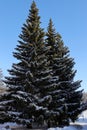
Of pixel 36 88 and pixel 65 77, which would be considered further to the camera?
pixel 65 77

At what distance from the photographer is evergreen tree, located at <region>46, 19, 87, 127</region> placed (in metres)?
33.0

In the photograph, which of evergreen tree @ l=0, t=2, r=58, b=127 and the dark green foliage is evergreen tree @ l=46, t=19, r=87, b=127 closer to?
the dark green foliage

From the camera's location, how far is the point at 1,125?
29.8 m

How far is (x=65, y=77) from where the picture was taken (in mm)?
34969

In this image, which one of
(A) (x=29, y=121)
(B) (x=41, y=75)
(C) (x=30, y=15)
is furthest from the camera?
(C) (x=30, y=15)

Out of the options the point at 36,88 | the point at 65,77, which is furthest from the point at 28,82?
the point at 65,77

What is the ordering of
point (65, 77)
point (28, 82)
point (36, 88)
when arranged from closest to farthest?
point (28, 82) < point (36, 88) < point (65, 77)

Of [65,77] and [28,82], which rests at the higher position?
[65,77]

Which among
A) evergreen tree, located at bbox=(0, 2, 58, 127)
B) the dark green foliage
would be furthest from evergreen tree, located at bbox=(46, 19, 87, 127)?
evergreen tree, located at bbox=(0, 2, 58, 127)

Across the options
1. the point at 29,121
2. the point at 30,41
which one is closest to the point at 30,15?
the point at 30,41

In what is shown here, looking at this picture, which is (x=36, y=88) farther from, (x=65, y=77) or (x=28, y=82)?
(x=65, y=77)

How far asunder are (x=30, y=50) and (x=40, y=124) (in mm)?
7692

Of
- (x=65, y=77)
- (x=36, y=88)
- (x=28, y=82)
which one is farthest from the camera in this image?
(x=65, y=77)

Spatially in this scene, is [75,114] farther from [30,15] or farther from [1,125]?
[30,15]
